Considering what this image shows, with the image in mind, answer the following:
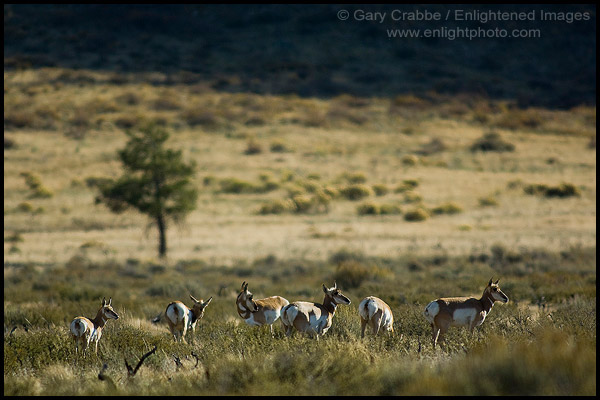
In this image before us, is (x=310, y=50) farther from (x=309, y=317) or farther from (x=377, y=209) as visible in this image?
(x=309, y=317)

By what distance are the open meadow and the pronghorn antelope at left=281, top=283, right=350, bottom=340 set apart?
7.5 inches

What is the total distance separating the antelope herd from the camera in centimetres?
847

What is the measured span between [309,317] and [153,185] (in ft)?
75.0

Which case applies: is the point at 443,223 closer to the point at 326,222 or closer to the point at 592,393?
the point at 326,222

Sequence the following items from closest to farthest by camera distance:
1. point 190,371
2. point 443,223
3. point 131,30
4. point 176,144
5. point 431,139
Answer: point 190,371 < point 443,223 < point 176,144 < point 431,139 < point 131,30

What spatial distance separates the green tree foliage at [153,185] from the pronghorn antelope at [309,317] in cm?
2132

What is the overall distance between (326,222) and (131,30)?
68.0 meters

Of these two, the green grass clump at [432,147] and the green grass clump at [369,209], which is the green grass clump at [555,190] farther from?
the green grass clump at [432,147]

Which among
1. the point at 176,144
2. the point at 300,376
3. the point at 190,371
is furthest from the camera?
the point at 176,144

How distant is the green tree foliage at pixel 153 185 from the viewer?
29.3 m

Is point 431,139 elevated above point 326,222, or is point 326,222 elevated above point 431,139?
point 431,139

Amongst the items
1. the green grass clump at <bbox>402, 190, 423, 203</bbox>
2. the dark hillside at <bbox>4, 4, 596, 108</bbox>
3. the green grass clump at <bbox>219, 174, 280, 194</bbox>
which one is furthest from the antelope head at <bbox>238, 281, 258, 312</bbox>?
the dark hillside at <bbox>4, 4, 596, 108</bbox>

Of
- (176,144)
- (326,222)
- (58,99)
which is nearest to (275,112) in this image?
(176,144)

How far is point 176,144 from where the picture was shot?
56.5m
